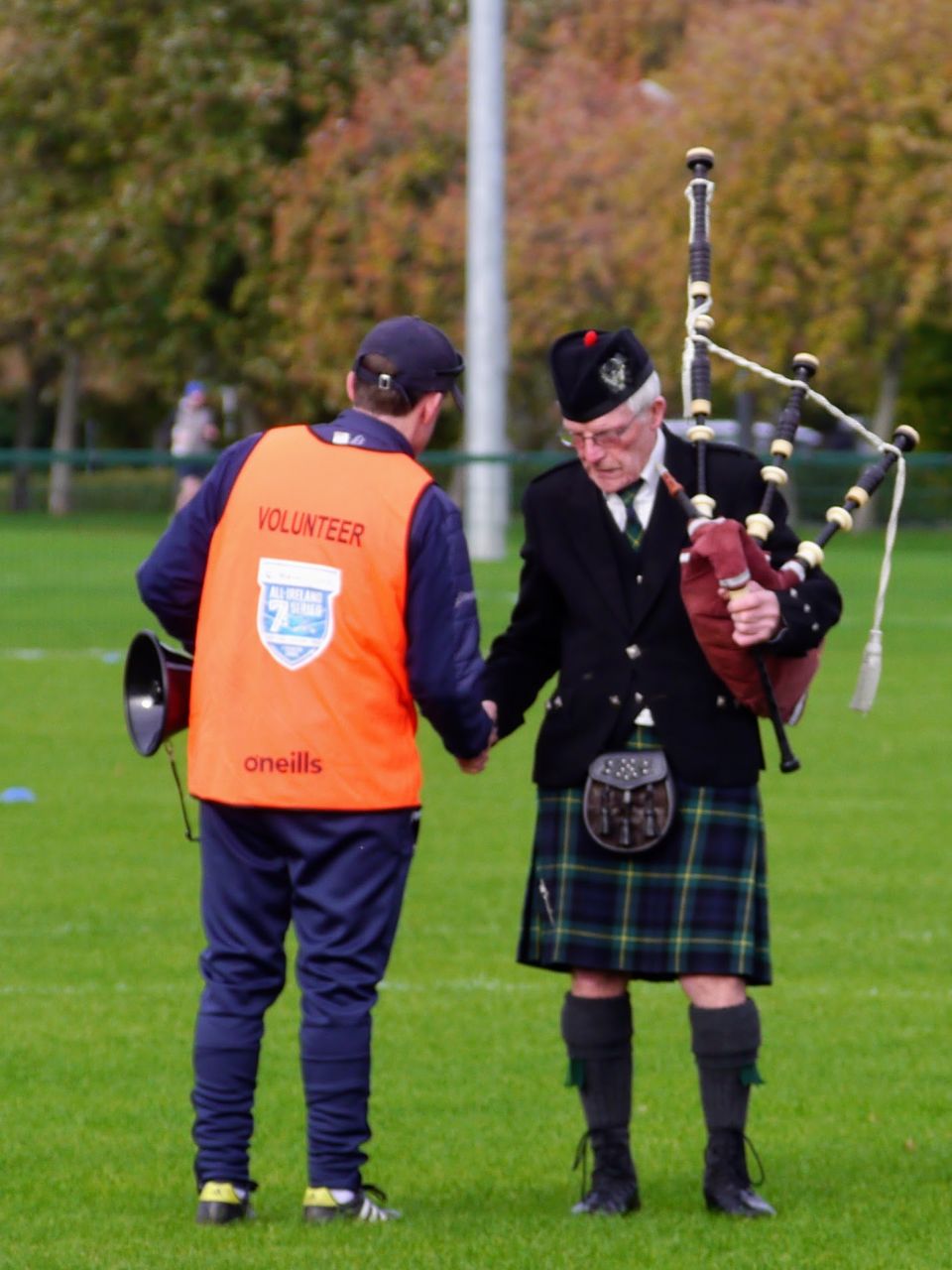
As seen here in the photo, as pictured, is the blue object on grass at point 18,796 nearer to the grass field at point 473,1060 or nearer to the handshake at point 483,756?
the grass field at point 473,1060

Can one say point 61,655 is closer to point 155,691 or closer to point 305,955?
point 155,691

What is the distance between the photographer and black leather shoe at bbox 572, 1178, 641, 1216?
18.2 feet

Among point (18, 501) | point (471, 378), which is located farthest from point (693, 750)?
point (471, 378)

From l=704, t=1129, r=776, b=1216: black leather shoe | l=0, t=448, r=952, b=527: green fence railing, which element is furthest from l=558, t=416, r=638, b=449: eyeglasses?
l=0, t=448, r=952, b=527: green fence railing

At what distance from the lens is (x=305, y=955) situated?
5.32m

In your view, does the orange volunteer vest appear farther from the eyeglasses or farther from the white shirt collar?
the white shirt collar

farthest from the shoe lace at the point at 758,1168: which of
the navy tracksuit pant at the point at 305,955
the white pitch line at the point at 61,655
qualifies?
the white pitch line at the point at 61,655

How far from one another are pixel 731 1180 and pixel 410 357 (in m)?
1.84

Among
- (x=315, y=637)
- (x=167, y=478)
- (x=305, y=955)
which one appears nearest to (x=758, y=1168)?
(x=305, y=955)

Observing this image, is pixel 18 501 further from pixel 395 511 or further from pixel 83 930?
pixel 395 511

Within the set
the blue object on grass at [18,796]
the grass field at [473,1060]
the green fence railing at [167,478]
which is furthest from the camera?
the green fence railing at [167,478]

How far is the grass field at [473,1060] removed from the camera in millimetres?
5324

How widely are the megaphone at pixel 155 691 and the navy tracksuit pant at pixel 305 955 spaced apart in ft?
1.03

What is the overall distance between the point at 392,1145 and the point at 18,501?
17.5 meters
